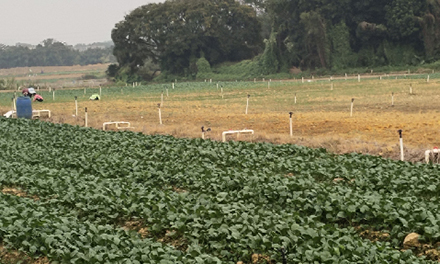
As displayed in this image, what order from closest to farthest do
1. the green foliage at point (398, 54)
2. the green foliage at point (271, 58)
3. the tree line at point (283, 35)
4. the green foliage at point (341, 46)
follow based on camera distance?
the tree line at point (283, 35)
the green foliage at point (398, 54)
the green foliage at point (341, 46)
the green foliage at point (271, 58)

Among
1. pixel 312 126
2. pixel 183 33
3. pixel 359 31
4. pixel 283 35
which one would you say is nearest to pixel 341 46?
pixel 359 31

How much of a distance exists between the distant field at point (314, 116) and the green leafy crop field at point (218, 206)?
155 inches

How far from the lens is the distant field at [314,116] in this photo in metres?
22.6

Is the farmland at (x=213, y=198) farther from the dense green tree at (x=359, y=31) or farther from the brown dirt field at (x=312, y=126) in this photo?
the dense green tree at (x=359, y=31)

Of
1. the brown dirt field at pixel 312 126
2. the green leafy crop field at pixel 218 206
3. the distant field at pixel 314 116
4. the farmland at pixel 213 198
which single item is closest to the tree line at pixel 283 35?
the distant field at pixel 314 116

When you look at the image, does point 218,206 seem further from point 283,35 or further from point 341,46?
point 283,35

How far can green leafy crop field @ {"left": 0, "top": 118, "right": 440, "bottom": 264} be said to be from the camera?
9641 millimetres

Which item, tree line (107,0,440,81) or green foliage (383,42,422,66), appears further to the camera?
green foliage (383,42,422,66)

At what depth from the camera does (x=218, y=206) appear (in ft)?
39.1

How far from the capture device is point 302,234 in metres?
9.77

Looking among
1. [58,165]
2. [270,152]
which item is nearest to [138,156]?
[58,165]

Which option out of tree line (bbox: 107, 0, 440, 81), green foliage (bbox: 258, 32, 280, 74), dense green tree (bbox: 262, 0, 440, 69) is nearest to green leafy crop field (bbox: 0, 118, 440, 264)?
dense green tree (bbox: 262, 0, 440, 69)

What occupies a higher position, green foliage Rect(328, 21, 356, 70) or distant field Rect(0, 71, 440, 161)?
green foliage Rect(328, 21, 356, 70)

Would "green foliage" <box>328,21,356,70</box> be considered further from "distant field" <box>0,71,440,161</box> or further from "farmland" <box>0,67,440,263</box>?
"farmland" <box>0,67,440,263</box>
